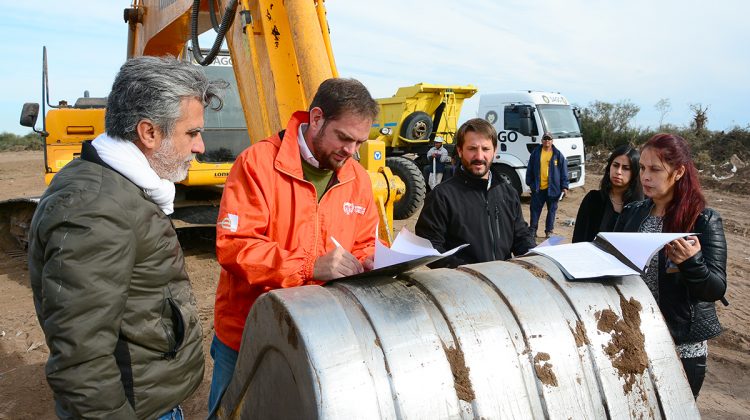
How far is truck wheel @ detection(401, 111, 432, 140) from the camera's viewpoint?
528 inches

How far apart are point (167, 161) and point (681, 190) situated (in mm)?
2267

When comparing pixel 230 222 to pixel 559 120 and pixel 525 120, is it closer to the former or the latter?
pixel 525 120

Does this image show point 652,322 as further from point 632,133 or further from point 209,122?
point 632,133

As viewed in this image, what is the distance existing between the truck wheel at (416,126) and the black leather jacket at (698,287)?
11039 millimetres

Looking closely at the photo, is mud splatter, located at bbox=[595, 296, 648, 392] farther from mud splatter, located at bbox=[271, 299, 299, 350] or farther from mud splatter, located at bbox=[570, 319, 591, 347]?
mud splatter, located at bbox=[271, 299, 299, 350]

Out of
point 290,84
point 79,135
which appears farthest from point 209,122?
point 290,84

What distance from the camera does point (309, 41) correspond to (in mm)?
3787

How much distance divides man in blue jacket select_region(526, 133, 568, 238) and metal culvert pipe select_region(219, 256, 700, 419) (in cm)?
811

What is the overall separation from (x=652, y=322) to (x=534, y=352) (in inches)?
17.7

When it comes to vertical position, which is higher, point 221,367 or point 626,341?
point 626,341

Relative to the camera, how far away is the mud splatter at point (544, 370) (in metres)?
1.63

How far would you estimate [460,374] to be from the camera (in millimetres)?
1544

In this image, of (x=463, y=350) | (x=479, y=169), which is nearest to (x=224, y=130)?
(x=479, y=169)

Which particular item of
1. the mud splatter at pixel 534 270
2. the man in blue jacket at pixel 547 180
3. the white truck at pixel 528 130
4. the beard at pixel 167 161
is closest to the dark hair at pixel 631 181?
the mud splatter at pixel 534 270
